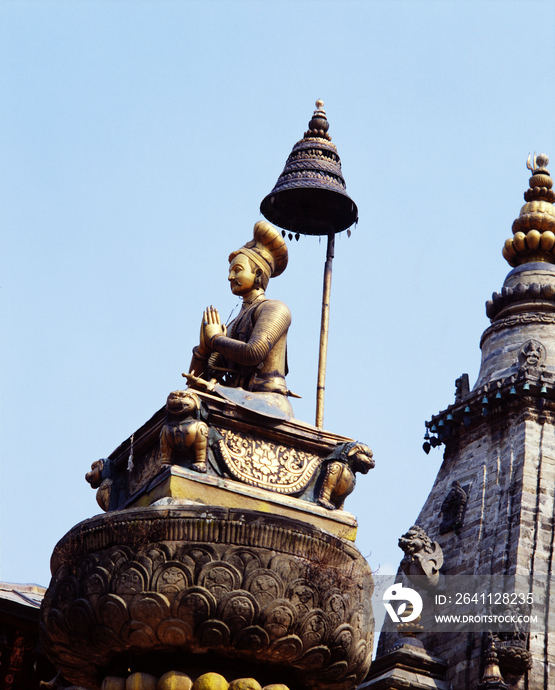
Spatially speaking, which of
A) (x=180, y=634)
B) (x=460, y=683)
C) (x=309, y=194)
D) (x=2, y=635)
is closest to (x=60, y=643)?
(x=180, y=634)

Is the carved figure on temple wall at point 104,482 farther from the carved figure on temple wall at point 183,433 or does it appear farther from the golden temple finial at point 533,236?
the golden temple finial at point 533,236

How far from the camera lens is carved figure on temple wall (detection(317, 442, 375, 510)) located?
31.9 feet

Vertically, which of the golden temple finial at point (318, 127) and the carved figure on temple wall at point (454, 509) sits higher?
the carved figure on temple wall at point (454, 509)

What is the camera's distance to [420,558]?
31.1 metres

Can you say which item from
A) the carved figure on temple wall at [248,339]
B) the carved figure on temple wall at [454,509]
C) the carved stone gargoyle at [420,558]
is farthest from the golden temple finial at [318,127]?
the carved figure on temple wall at [454,509]

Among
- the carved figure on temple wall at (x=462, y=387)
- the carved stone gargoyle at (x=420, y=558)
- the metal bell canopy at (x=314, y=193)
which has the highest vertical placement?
the carved figure on temple wall at (x=462, y=387)

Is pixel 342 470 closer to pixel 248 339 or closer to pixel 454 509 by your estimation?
pixel 248 339

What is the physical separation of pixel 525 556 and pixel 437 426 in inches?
242

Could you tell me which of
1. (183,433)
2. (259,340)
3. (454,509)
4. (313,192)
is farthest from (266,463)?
(454,509)

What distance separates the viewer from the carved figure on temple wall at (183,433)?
30.6 feet

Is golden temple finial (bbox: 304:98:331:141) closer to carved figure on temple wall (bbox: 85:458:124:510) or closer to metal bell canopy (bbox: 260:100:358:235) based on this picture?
metal bell canopy (bbox: 260:100:358:235)

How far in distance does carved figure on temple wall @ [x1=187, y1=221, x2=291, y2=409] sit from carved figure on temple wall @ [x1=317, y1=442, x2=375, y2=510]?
29.4 inches


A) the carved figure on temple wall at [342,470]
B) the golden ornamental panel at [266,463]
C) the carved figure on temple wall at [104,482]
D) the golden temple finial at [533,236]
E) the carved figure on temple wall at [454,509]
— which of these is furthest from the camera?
the golden temple finial at [533,236]

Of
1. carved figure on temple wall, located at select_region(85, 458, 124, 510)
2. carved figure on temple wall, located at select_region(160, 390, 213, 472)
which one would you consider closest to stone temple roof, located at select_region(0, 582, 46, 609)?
carved figure on temple wall, located at select_region(85, 458, 124, 510)
